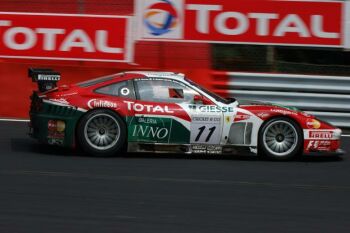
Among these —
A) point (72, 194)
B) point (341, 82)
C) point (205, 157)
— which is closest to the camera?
point (72, 194)

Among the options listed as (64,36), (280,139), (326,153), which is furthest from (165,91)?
(64,36)

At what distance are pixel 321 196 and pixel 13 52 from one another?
7.61 metres

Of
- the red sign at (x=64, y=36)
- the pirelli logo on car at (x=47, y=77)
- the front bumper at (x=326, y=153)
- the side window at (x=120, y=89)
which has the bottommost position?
the front bumper at (x=326, y=153)

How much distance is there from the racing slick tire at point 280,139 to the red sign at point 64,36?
14.8ft

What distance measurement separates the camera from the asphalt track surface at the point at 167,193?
21.4 feet

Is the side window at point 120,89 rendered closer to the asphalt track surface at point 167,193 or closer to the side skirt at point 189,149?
the side skirt at point 189,149

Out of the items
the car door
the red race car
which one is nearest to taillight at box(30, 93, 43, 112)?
the red race car

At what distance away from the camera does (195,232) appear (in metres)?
6.23

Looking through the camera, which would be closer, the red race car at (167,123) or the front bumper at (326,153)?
the red race car at (167,123)

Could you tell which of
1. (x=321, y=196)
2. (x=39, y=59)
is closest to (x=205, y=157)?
(x=321, y=196)

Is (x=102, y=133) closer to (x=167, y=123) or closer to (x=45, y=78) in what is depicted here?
(x=167, y=123)

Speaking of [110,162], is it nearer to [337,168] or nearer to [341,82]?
[337,168]

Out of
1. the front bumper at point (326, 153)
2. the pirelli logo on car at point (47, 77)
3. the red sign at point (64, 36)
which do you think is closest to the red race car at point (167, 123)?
the front bumper at point (326, 153)

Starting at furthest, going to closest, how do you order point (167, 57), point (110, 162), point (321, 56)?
point (321, 56), point (167, 57), point (110, 162)
